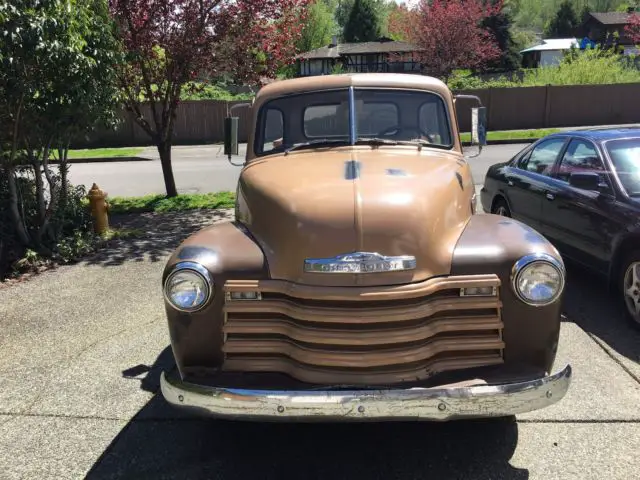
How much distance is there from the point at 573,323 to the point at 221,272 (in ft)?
11.0

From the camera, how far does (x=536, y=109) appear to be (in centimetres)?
2456

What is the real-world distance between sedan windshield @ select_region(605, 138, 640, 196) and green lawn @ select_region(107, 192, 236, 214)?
273 inches

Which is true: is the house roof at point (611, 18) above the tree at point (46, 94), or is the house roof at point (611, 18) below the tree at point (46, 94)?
above

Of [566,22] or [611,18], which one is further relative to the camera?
[566,22]

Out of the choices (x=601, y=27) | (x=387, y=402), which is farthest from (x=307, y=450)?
(x=601, y=27)

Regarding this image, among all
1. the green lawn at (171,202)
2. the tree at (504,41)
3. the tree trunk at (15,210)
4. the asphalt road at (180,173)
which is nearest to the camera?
the tree trunk at (15,210)

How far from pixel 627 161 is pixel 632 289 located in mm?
1340

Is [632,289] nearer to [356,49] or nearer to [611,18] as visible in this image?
[356,49]

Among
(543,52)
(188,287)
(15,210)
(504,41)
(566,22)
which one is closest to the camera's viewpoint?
(188,287)

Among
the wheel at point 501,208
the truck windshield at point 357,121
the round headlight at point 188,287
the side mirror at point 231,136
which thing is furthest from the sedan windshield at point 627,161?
the round headlight at point 188,287

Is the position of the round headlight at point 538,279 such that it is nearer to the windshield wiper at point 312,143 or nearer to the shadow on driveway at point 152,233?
the windshield wiper at point 312,143

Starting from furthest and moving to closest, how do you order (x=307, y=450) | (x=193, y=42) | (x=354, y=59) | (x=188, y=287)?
(x=354, y=59) → (x=193, y=42) → (x=307, y=450) → (x=188, y=287)

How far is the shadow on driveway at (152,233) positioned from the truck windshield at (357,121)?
3.34 metres

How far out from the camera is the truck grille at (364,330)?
2.74 m
